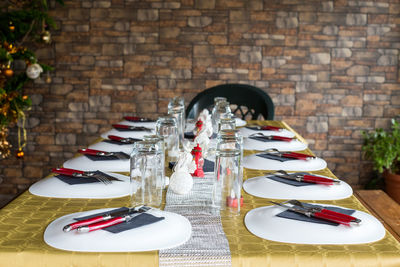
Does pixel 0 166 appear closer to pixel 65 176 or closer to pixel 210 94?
pixel 210 94

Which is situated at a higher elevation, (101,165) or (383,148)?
(101,165)

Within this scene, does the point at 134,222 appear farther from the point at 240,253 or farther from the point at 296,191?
the point at 296,191

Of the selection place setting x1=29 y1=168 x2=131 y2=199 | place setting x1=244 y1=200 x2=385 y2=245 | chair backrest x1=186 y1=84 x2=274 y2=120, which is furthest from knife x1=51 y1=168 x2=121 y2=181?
chair backrest x1=186 y1=84 x2=274 y2=120

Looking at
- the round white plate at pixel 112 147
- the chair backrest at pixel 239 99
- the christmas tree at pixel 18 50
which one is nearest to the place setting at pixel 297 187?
the round white plate at pixel 112 147

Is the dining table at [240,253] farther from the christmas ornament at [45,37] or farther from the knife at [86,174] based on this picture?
the christmas ornament at [45,37]

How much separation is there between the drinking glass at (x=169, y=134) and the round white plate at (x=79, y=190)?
38 cm

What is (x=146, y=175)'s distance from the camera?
4.55ft

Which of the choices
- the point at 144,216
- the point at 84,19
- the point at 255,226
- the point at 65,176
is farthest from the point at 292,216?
the point at 84,19

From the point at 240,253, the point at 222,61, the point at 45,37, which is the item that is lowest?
the point at 240,253

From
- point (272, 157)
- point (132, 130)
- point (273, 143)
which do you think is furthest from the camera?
point (132, 130)

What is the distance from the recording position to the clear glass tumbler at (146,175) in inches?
53.7

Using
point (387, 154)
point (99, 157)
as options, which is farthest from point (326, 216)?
point (387, 154)

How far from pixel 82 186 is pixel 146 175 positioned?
8.8 inches

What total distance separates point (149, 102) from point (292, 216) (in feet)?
9.77
